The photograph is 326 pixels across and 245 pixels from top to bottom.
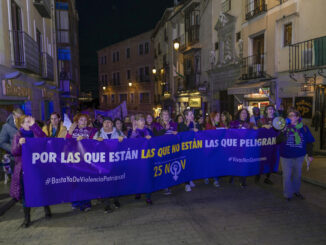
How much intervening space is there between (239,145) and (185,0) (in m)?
22.7

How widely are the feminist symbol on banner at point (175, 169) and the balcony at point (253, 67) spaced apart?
10.4m

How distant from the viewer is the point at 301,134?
19.0 ft

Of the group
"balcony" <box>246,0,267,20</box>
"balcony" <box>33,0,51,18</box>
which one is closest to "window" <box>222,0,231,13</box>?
"balcony" <box>246,0,267,20</box>

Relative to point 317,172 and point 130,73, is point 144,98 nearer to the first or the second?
point 130,73

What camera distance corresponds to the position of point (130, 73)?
44.9 metres

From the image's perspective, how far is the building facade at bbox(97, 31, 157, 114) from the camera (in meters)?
41.5

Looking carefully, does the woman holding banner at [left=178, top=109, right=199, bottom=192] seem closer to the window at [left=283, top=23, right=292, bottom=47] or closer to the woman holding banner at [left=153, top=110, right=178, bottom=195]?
the woman holding banner at [left=153, top=110, right=178, bottom=195]

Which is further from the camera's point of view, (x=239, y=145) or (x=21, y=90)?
(x=21, y=90)

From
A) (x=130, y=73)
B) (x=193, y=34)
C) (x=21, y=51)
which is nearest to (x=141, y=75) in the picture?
(x=130, y=73)

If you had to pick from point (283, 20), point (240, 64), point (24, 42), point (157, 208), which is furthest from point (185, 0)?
point (157, 208)

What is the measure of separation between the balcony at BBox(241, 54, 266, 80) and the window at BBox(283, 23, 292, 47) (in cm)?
166

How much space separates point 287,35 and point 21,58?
12265 millimetres

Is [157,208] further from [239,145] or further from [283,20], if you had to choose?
[283,20]

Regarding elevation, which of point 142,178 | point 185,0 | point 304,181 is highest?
point 185,0
